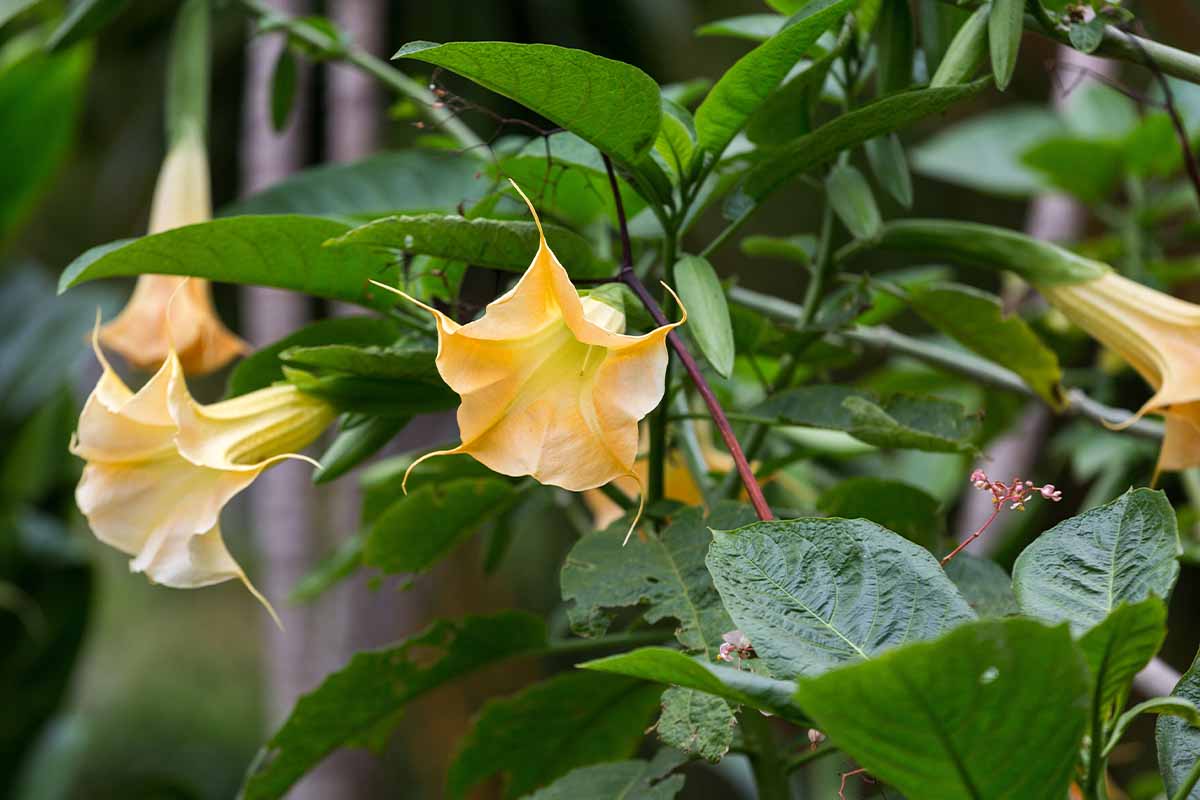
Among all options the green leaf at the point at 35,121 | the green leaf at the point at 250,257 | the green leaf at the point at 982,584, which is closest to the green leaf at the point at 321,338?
the green leaf at the point at 250,257

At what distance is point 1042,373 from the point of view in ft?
1.56

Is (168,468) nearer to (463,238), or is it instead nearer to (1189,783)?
Answer: (463,238)

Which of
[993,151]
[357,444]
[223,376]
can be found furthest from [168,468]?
[223,376]

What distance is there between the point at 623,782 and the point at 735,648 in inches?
5.3

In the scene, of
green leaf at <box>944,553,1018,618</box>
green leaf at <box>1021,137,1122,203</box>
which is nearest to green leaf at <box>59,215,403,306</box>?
green leaf at <box>944,553,1018,618</box>

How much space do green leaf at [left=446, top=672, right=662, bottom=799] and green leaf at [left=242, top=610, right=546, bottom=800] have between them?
1.2 inches

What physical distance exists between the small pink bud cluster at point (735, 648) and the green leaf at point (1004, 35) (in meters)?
0.19

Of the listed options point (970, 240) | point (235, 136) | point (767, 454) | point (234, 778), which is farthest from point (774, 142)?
point (235, 136)

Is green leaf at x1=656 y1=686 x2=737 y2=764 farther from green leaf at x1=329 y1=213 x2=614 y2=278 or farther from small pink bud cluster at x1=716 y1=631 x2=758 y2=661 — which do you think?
green leaf at x1=329 y1=213 x2=614 y2=278

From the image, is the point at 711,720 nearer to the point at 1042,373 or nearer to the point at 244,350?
the point at 1042,373

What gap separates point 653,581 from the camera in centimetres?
38

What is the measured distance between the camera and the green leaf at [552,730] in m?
0.52

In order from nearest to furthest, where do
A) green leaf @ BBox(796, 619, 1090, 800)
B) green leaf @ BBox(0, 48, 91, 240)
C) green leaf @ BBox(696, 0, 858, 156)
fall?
green leaf @ BBox(796, 619, 1090, 800) < green leaf @ BBox(696, 0, 858, 156) < green leaf @ BBox(0, 48, 91, 240)

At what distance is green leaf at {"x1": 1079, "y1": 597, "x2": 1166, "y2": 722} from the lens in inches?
9.7
